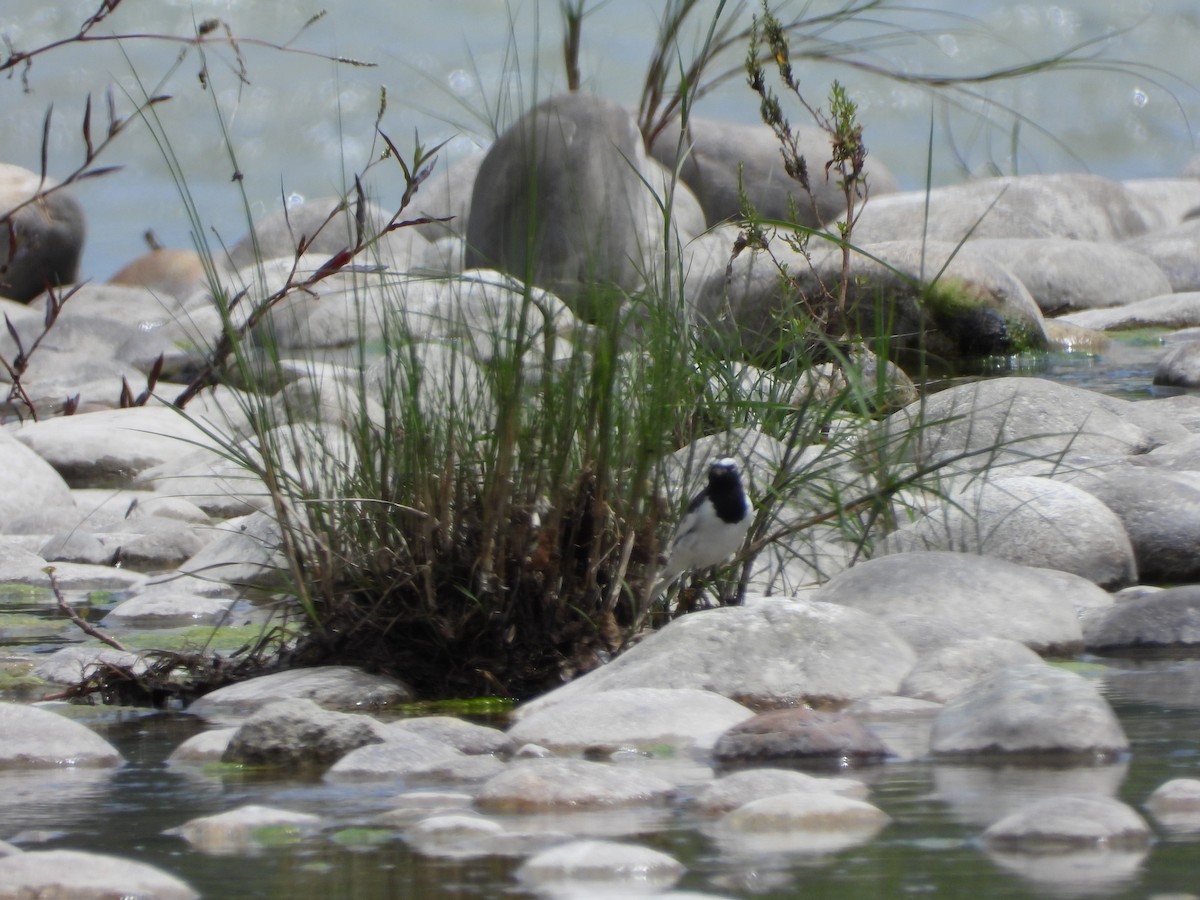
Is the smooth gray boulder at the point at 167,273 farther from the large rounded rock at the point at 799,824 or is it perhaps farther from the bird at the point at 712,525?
the large rounded rock at the point at 799,824

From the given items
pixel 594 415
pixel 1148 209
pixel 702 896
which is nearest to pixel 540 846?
pixel 702 896

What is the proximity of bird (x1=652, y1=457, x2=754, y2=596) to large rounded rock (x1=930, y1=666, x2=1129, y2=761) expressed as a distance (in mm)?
1062

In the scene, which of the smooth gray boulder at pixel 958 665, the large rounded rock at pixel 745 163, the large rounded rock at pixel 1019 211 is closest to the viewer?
the smooth gray boulder at pixel 958 665

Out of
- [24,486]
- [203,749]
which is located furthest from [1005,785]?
[24,486]

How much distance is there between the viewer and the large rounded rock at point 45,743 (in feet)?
11.6

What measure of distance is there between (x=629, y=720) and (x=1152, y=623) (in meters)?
1.86

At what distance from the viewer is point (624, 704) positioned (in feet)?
12.2

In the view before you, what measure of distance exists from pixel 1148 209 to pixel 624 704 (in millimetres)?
20273

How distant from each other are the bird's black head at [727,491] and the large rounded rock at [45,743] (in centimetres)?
164

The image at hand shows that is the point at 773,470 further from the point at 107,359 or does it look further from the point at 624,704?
the point at 107,359

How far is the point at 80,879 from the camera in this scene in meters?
2.29

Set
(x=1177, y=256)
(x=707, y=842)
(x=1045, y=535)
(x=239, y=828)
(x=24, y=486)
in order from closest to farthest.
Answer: (x=707, y=842)
(x=239, y=828)
(x=1045, y=535)
(x=24, y=486)
(x=1177, y=256)

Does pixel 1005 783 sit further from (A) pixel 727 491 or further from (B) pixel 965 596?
(B) pixel 965 596

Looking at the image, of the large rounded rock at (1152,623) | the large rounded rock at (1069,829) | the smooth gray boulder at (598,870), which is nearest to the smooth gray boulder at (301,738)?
the smooth gray boulder at (598,870)
